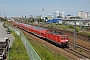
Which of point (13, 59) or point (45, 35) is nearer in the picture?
point (13, 59)

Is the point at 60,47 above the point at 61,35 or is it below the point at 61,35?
below

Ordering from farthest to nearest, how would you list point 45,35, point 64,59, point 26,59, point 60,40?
point 45,35, point 60,40, point 64,59, point 26,59

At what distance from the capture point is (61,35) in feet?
Result: 108

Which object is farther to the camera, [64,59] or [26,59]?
[64,59]

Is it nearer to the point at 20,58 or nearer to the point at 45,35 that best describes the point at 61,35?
the point at 45,35

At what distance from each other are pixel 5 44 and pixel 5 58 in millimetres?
1898

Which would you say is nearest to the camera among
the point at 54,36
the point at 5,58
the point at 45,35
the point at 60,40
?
the point at 5,58

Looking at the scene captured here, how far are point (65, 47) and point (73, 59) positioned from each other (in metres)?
9.81

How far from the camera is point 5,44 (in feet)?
74.9

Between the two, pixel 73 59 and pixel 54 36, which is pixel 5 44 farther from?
pixel 54 36

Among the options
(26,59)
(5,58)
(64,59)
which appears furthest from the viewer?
(64,59)

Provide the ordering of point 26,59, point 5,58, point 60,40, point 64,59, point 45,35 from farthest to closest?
point 45,35 < point 60,40 < point 64,59 < point 5,58 < point 26,59

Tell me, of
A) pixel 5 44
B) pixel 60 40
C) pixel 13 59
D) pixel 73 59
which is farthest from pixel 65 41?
pixel 13 59

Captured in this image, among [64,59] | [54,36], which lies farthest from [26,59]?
[54,36]
